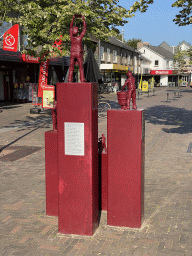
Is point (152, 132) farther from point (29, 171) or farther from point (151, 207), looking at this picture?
point (151, 207)

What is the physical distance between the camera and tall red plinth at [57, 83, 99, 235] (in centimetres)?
428

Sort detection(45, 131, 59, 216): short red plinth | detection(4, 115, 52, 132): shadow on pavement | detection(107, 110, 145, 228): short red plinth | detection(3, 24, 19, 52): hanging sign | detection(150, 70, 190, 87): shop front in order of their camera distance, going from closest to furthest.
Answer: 1. detection(107, 110, 145, 228): short red plinth
2. detection(45, 131, 59, 216): short red plinth
3. detection(4, 115, 52, 132): shadow on pavement
4. detection(3, 24, 19, 52): hanging sign
5. detection(150, 70, 190, 87): shop front

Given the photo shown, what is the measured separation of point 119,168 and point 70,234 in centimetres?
114

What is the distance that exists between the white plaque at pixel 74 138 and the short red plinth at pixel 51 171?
1.94ft

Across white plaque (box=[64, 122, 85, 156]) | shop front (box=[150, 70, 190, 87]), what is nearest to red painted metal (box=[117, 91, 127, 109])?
white plaque (box=[64, 122, 85, 156])

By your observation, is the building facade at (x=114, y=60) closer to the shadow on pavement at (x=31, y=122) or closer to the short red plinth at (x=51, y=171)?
the shadow on pavement at (x=31, y=122)

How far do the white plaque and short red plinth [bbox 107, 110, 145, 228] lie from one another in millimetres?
457

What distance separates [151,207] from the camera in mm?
5465

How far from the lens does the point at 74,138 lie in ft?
14.3

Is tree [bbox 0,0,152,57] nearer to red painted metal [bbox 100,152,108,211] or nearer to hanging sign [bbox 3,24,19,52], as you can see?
hanging sign [bbox 3,24,19,52]

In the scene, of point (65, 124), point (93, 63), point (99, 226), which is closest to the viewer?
point (65, 124)

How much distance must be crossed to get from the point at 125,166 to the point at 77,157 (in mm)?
717

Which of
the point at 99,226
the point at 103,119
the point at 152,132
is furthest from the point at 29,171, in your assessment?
the point at 103,119

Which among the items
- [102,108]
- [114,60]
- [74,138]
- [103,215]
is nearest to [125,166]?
[74,138]
